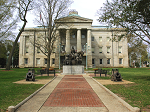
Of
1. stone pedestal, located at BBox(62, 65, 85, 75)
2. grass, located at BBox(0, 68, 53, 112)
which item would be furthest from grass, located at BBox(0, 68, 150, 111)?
stone pedestal, located at BBox(62, 65, 85, 75)

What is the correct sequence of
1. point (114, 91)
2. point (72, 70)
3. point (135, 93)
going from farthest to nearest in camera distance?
point (72, 70)
point (114, 91)
point (135, 93)

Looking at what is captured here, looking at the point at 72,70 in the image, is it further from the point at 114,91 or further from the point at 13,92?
the point at 13,92

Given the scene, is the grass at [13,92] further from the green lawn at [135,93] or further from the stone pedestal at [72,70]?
the stone pedestal at [72,70]

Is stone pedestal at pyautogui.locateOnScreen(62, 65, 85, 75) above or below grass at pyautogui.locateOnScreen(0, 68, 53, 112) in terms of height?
above

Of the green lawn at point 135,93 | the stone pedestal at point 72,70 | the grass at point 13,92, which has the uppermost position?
the stone pedestal at point 72,70

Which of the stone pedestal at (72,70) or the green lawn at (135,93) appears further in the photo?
the stone pedestal at (72,70)

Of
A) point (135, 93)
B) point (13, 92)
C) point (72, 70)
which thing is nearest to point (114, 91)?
point (135, 93)

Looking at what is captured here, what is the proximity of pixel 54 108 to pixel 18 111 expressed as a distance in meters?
1.41

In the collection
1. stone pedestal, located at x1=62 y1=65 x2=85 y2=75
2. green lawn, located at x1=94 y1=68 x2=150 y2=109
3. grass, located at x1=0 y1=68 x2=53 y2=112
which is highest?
stone pedestal, located at x1=62 y1=65 x2=85 y2=75

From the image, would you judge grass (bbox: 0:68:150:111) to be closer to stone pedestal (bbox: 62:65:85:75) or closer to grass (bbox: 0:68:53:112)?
grass (bbox: 0:68:53:112)

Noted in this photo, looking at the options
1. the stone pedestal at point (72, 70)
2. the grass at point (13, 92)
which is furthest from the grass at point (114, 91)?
the stone pedestal at point (72, 70)

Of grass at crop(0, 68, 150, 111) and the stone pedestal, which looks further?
the stone pedestal

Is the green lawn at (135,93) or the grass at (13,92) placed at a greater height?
the grass at (13,92)

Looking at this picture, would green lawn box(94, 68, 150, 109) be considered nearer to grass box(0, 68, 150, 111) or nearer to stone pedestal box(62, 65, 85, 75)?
grass box(0, 68, 150, 111)
